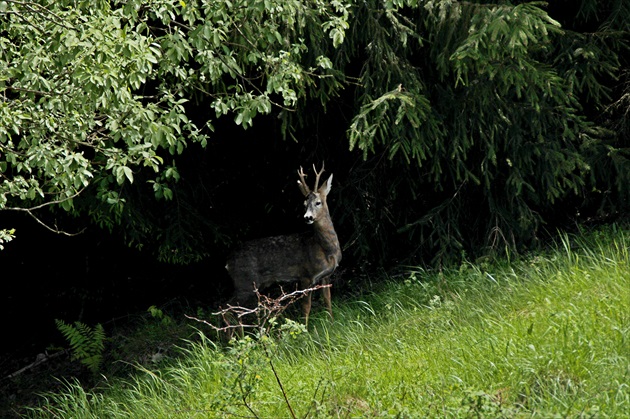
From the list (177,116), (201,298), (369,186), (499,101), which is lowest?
(201,298)

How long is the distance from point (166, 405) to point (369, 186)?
133 inches

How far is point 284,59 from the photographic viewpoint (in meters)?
7.63

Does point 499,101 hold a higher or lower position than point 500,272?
higher

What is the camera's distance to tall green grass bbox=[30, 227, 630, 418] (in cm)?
590

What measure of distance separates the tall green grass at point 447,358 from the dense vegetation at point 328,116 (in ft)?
3.19

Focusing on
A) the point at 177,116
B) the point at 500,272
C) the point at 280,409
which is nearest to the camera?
the point at 280,409

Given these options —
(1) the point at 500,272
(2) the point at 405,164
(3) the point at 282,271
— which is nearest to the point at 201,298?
(3) the point at 282,271

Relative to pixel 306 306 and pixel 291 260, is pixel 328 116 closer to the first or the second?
pixel 291 260

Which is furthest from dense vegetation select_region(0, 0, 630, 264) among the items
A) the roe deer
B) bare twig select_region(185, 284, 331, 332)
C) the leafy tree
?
bare twig select_region(185, 284, 331, 332)

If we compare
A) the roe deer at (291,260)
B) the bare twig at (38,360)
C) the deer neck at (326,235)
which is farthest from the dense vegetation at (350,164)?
the bare twig at (38,360)

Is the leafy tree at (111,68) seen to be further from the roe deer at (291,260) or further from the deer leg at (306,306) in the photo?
the deer leg at (306,306)

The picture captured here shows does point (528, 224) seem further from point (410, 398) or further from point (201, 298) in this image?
point (201, 298)

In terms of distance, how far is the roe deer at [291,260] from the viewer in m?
9.15

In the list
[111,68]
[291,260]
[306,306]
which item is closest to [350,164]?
[291,260]
